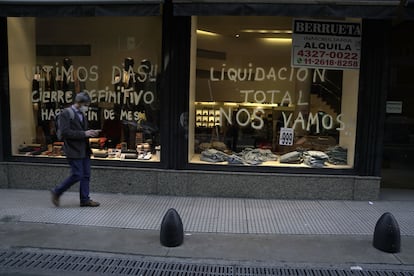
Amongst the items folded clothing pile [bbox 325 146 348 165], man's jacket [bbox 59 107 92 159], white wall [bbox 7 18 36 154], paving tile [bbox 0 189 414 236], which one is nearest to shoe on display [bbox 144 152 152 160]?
paving tile [bbox 0 189 414 236]

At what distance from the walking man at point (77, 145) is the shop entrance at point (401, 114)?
5556mm

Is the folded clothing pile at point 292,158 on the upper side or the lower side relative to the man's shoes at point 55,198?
upper

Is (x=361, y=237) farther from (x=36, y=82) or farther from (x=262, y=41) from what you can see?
(x=36, y=82)

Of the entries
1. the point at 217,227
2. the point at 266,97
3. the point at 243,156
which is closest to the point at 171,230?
the point at 217,227

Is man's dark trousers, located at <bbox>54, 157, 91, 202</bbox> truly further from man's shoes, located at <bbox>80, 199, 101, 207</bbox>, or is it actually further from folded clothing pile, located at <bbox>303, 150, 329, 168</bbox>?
folded clothing pile, located at <bbox>303, 150, 329, 168</bbox>

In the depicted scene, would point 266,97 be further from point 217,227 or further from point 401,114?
point 217,227

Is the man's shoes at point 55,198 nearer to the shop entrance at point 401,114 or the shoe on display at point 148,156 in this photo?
the shoe on display at point 148,156

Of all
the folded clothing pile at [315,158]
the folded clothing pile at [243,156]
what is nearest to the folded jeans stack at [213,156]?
the folded clothing pile at [243,156]

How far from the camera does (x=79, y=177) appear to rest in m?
6.39

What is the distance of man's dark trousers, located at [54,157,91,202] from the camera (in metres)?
6.39

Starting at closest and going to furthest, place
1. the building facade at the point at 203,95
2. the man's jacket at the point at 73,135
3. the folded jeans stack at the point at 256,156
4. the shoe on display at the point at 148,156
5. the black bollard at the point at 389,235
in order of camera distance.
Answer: the black bollard at the point at 389,235
the man's jacket at the point at 73,135
the building facade at the point at 203,95
the folded jeans stack at the point at 256,156
the shoe on display at the point at 148,156

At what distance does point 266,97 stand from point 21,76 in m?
4.65

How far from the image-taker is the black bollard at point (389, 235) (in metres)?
4.89

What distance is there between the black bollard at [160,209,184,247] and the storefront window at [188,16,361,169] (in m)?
2.45
